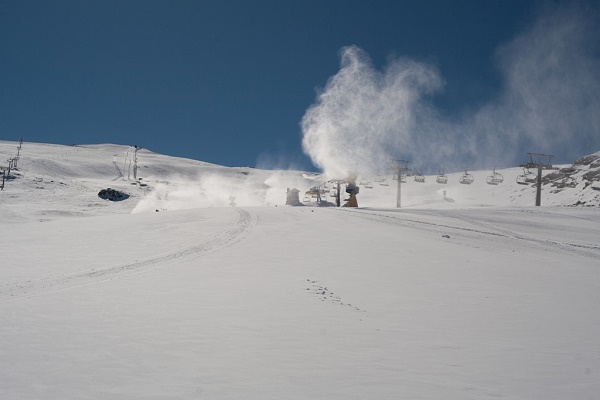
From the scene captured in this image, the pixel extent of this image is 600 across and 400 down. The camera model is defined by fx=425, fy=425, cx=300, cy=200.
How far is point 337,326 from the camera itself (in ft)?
23.9

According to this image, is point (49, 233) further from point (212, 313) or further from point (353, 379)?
point (353, 379)

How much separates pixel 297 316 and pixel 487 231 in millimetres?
18235

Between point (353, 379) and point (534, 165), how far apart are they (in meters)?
57.6

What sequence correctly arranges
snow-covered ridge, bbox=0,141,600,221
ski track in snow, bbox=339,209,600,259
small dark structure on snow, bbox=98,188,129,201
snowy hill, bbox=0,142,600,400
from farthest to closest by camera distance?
small dark structure on snow, bbox=98,188,129,201 → snow-covered ridge, bbox=0,141,600,221 → ski track in snow, bbox=339,209,600,259 → snowy hill, bbox=0,142,600,400

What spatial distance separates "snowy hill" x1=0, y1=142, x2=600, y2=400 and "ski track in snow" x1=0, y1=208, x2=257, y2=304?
7 cm

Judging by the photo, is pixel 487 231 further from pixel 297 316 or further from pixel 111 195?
pixel 111 195

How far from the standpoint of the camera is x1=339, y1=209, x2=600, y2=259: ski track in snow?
59.6 feet

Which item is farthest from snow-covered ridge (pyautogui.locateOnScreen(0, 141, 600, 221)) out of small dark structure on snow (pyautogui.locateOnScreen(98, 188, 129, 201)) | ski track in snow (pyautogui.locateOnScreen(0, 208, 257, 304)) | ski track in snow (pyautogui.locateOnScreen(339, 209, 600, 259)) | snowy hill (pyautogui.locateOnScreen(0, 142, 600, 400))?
ski track in snow (pyautogui.locateOnScreen(339, 209, 600, 259))

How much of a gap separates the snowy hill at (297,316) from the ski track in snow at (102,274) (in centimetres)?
7

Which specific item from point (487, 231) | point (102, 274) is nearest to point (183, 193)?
point (487, 231)

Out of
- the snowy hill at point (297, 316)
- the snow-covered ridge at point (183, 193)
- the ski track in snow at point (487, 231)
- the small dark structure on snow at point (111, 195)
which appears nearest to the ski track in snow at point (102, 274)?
the snowy hill at point (297, 316)

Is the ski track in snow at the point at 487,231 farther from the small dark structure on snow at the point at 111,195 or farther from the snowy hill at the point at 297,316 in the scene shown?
the small dark structure on snow at the point at 111,195

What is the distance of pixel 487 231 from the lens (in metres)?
23.0

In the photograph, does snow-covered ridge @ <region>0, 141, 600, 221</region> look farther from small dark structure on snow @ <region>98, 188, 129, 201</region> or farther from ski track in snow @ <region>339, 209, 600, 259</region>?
ski track in snow @ <region>339, 209, 600, 259</region>
